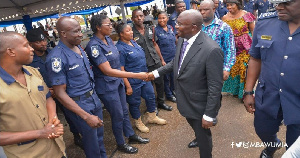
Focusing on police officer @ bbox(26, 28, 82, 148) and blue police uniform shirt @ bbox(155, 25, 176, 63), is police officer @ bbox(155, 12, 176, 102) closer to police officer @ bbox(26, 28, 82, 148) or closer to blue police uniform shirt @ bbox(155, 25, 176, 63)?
blue police uniform shirt @ bbox(155, 25, 176, 63)

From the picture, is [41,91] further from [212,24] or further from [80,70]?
[212,24]

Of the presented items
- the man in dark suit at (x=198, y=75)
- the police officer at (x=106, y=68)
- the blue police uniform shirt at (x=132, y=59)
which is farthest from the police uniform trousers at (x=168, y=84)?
the man in dark suit at (x=198, y=75)

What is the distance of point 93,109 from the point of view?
2512 millimetres

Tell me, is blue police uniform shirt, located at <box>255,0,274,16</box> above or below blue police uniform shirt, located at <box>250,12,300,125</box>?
above

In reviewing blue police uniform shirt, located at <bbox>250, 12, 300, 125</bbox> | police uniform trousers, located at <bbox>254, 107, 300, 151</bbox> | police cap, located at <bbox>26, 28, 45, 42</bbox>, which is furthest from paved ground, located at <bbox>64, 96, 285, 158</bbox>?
police cap, located at <bbox>26, 28, 45, 42</bbox>

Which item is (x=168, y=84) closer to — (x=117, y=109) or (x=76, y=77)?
(x=117, y=109)

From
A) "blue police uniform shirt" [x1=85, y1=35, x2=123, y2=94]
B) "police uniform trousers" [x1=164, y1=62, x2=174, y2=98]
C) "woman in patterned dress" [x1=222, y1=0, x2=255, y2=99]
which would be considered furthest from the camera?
"police uniform trousers" [x1=164, y1=62, x2=174, y2=98]

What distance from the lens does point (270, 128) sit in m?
2.37

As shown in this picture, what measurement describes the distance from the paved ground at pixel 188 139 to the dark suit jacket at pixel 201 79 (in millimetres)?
1072

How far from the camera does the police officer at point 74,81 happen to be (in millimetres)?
2250

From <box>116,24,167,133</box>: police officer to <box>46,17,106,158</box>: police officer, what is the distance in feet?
3.30

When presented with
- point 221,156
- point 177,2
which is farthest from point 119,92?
point 177,2

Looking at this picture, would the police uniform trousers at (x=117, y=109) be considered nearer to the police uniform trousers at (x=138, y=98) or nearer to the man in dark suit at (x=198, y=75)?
the police uniform trousers at (x=138, y=98)

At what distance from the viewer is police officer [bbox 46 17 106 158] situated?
7.38ft
